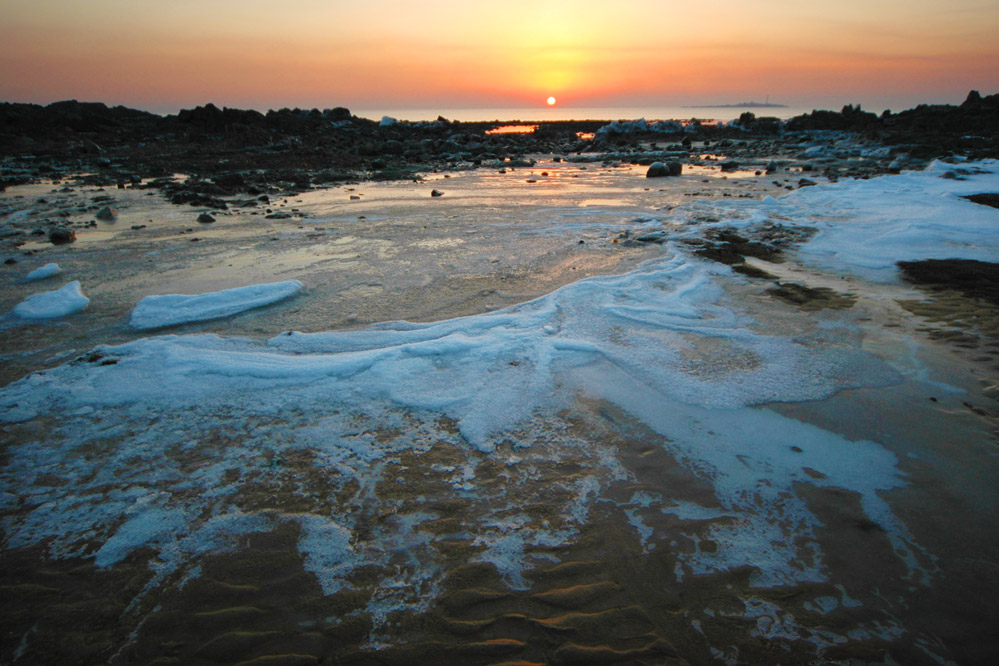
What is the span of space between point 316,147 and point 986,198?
24953mm

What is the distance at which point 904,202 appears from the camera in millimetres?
10914

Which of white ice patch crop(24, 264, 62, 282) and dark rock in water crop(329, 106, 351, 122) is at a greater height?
dark rock in water crop(329, 106, 351, 122)

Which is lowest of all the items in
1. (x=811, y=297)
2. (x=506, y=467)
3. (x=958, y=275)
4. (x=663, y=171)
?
(x=506, y=467)

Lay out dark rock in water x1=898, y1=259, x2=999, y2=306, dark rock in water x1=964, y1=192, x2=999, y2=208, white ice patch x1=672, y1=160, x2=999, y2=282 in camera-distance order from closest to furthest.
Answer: dark rock in water x1=898, y1=259, x2=999, y2=306, white ice patch x1=672, y1=160, x2=999, y2=282, dark rock in water x1=964, y1=192, x2=999, y2=208

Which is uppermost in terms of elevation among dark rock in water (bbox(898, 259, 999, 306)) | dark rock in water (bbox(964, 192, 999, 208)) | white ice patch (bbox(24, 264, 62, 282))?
dark rock in water (bbox(964, 192, 999, 208))

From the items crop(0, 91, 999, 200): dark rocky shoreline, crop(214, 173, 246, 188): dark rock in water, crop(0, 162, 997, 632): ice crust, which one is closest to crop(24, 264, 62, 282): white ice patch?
crop(0, 162, 997, 632): ice crust

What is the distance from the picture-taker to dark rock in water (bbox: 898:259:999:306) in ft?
19.0

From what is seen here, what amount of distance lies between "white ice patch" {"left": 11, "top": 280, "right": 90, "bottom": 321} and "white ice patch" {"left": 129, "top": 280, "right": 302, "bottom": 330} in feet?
2.46

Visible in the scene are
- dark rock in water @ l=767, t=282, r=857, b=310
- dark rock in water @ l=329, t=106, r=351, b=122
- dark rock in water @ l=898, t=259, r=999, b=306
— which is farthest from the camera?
dark rock in water @ l=329, t=106, r=351, b=122

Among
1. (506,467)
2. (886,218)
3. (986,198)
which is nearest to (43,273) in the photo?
(506,467)

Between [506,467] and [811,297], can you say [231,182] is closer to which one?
[506,467]

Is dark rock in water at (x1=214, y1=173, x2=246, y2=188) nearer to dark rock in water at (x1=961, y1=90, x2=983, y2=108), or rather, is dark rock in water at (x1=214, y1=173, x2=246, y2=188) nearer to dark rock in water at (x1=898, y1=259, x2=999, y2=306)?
dark rock in water at (x1=898, y1=259, x2=999, y2=306)

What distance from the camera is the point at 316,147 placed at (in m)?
24.3

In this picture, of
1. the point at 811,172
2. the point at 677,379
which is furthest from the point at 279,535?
the point at 811,172
